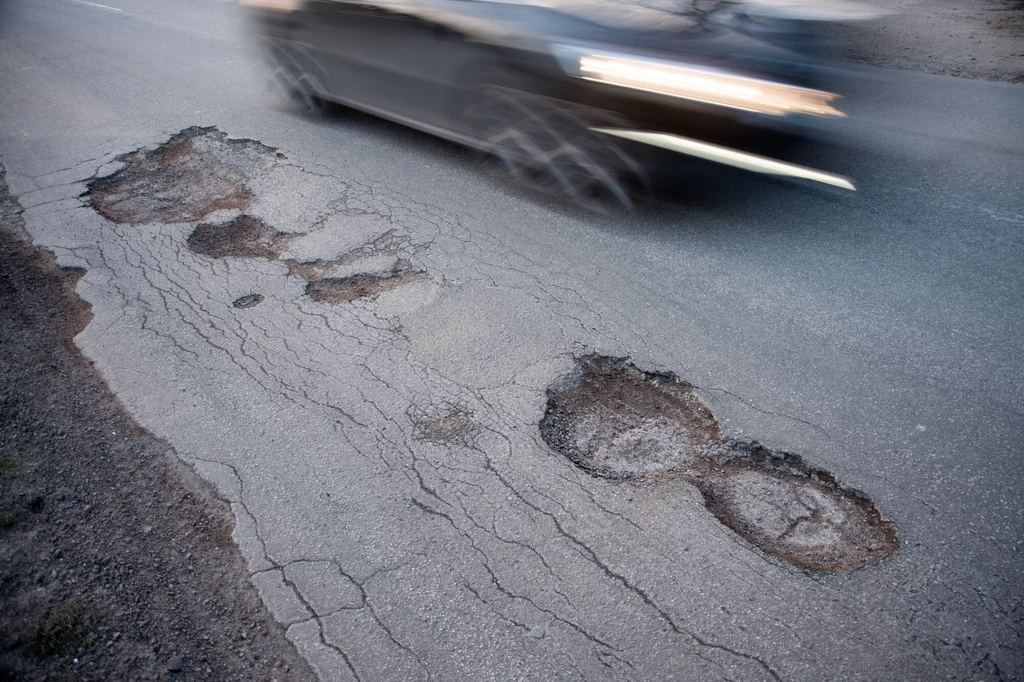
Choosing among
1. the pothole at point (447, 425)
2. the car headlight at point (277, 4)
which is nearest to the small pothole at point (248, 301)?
the pothole at point (447, 425)

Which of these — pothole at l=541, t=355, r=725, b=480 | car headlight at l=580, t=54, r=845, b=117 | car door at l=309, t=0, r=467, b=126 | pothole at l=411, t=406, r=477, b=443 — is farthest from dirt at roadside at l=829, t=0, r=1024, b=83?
pothole at l=411, t=406, r=477, b=443

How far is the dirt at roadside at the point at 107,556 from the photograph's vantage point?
229cm

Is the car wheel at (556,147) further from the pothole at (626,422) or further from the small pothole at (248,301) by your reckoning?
the small pothole at (248,301)

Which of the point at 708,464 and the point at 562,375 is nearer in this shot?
the point at 708,464

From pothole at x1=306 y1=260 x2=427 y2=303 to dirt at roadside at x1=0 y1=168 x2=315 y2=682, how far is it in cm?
137

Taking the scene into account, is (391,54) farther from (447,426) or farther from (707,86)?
(447,426)

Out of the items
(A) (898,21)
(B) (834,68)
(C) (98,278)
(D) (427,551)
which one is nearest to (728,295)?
(D) (427,551)

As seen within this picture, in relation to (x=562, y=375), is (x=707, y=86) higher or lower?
higher

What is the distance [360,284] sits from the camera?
4359 millimetres

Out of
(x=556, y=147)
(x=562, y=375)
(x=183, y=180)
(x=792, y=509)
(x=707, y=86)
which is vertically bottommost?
→ (x=792, y=509)

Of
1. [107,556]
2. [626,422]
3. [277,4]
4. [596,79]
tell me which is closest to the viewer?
[107,556]

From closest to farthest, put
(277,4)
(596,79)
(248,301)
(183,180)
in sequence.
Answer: (248,301) < (596,79) < (183,180) < (277,4)

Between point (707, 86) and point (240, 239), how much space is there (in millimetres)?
3620

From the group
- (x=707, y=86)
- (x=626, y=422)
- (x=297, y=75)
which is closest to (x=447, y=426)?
(x=626, y=422)
